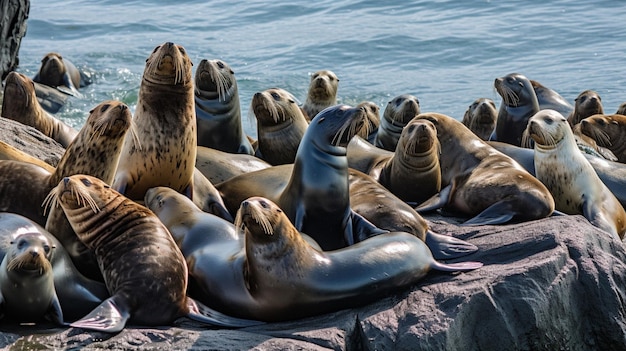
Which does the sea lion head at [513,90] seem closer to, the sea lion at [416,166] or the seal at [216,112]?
the sea lion at [416,166]

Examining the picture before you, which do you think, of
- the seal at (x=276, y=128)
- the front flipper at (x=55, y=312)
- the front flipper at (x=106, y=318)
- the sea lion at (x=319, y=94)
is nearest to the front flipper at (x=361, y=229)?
the front flipper at (x=106, y=318)

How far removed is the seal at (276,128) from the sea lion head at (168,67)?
1.76 meters

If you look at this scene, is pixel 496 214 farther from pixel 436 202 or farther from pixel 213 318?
pixel 213 318

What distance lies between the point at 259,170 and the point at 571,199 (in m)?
2.50

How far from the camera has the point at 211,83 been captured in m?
9.31

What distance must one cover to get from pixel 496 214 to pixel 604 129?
345 cm

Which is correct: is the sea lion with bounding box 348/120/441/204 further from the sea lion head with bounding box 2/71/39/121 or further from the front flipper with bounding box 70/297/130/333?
the sea lion head with bounding box 2/71/39/121

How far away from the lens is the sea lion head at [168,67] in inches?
274

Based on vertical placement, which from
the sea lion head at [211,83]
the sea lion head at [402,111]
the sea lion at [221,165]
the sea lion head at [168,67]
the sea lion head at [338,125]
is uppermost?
the sea lion head at [168,67]

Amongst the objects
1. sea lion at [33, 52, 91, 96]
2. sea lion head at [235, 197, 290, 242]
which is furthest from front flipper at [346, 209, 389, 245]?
sea lion at [33, 52, 91, 96]

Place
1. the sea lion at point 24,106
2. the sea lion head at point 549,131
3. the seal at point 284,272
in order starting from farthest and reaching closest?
1. the sea lion at point 24,106
2. the sea lion head at point 549,131
3. the seal at point 284,272

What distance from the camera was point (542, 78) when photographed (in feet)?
59.0

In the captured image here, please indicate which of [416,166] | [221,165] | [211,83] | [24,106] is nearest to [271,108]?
[211,83]

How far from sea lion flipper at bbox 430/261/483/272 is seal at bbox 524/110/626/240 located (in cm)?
220
